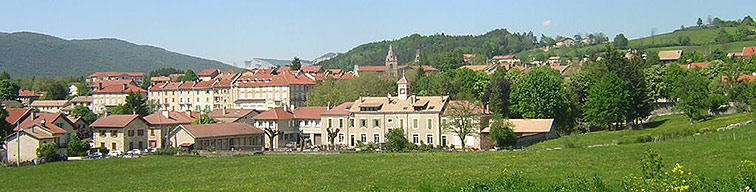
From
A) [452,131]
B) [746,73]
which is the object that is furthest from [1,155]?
[746,73]

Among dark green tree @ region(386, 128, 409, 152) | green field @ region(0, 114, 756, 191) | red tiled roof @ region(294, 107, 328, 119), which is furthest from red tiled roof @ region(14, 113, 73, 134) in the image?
dark green tree @ region(386, 128, 409, 152)

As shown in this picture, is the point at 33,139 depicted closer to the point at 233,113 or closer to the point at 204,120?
the point at 204,120

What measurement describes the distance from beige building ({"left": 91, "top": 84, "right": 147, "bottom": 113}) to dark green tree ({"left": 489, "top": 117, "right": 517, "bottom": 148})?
101 meters

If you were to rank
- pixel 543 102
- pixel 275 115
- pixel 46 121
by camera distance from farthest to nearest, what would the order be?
pixel 275 115 < pixel 46 121 < pixel 543 102

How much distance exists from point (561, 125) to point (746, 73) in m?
35.7

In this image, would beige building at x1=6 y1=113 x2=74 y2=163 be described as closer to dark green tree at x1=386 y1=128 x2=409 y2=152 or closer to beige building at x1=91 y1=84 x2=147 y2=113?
dark green tree at x1=386 y1=128 x2=409 y2=152

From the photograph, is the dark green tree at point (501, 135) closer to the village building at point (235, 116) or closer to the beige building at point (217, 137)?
the beige building at point (217, 137)

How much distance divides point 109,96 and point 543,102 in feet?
335

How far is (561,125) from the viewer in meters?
76.4

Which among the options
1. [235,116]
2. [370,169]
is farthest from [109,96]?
[370,169]

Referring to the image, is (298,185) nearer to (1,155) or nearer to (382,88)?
(1,155)

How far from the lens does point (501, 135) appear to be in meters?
63.0

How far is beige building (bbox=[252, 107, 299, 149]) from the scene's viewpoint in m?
84.1

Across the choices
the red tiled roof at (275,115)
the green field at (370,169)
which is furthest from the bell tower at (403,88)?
the green field at (370,169)
